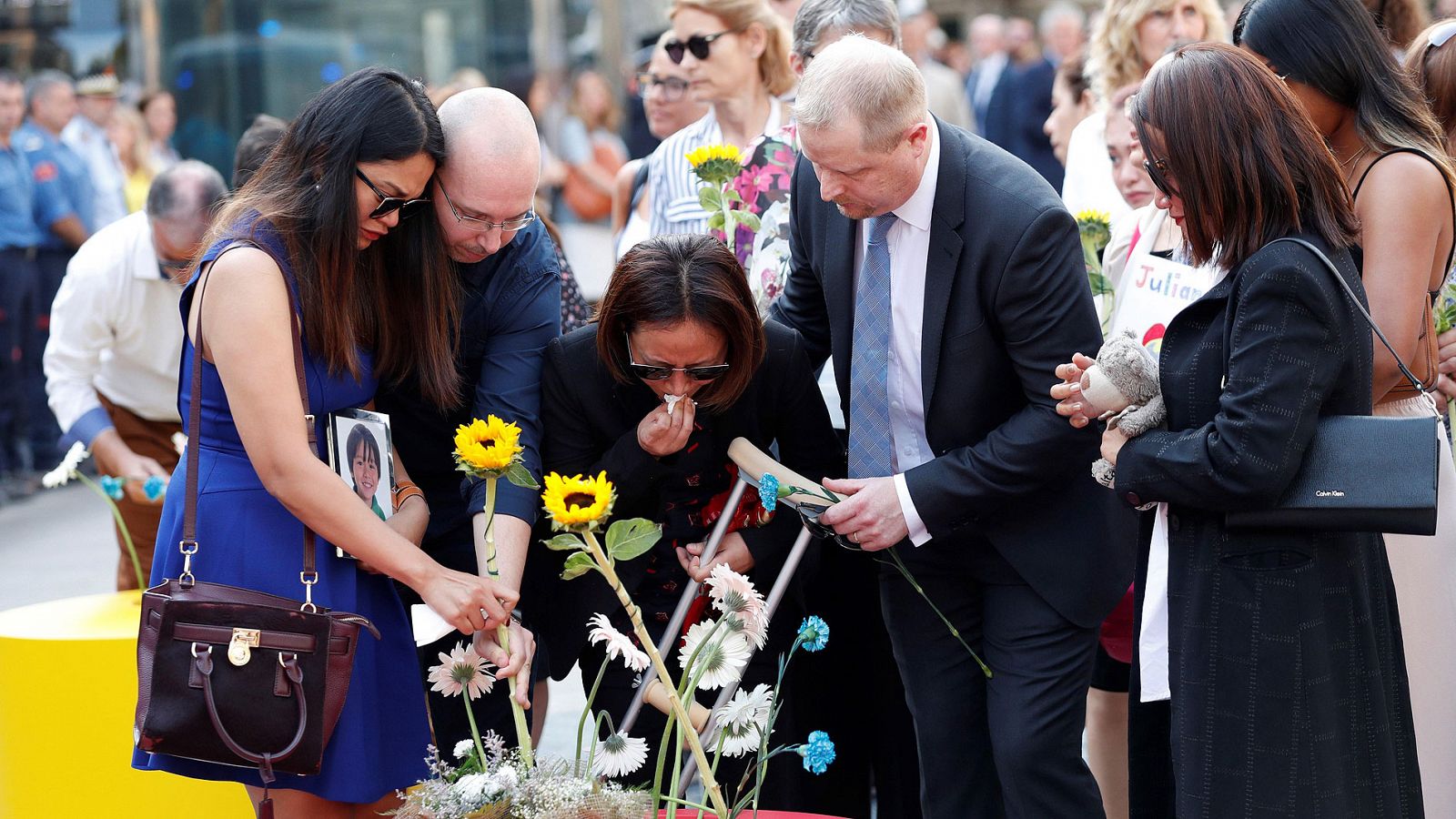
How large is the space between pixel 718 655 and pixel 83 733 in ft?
5.60

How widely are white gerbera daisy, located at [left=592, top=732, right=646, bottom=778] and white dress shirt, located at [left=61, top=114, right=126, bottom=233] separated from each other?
864 cm

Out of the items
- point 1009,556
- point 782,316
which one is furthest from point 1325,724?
point 782,316

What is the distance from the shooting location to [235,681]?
2.28m

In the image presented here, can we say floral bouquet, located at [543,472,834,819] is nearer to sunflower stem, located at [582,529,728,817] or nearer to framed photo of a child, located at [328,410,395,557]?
sunflower stem, located at [582,529,728,817]

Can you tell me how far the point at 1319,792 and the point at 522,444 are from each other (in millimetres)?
1483

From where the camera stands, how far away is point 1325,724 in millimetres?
2229

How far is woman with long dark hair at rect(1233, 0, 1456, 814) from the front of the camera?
2.57m

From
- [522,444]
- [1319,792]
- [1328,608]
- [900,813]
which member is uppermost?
[522,444]

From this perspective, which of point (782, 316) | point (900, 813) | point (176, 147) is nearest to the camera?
point (782, 316)

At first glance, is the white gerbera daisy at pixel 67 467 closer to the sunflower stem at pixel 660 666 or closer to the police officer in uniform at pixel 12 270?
the sunflower stem at pixel 660 666

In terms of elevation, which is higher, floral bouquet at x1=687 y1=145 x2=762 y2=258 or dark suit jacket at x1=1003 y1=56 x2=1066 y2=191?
dark suit jacket at x1=1003 y1=56 x2=1066 y2=191

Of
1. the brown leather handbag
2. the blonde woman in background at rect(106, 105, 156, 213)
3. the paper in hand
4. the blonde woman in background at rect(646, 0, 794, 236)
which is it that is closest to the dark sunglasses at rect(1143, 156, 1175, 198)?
the brown leather handbag

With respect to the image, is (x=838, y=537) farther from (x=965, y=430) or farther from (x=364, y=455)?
(x=364, y=455)

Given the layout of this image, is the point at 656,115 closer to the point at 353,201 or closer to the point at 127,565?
the point at 127,565
